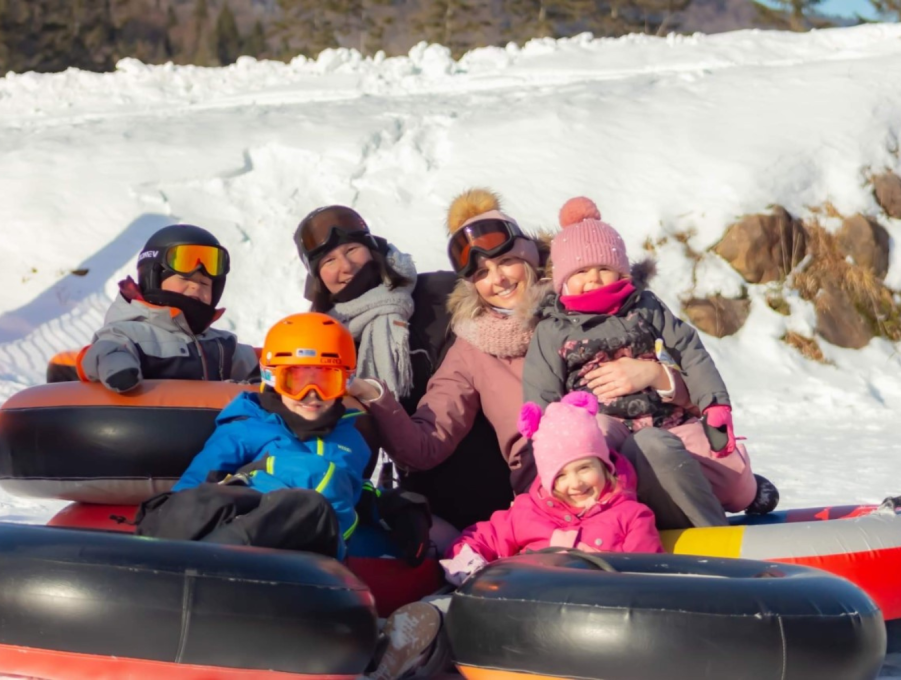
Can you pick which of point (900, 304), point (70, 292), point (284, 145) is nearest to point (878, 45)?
point (900, 304)

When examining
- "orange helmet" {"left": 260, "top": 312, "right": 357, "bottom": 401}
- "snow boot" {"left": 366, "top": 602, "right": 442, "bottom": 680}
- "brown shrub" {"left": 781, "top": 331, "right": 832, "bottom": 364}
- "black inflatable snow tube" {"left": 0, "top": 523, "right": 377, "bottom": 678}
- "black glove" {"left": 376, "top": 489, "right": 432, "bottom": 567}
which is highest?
"orange helmet" {"left": 260, "top": 312, "right": 357, "bottom": 401}

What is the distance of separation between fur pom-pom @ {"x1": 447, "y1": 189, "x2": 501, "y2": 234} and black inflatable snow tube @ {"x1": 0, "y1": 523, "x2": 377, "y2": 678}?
202cm

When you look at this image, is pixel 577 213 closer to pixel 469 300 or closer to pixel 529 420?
pixel 469 300

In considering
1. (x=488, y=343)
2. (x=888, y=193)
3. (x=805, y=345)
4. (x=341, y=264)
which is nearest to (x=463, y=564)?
(x=488, y=343)

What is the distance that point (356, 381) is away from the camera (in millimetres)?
3895

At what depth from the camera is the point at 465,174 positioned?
12.1 metres

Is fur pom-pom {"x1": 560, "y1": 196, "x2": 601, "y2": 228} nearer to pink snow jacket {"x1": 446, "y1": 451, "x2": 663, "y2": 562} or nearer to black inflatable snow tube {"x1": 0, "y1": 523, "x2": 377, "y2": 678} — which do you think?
pink snow jacket {"x1": 446, "y1": 451, "x2": 663, "y2": 562}

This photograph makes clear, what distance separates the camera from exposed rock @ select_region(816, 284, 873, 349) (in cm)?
1050

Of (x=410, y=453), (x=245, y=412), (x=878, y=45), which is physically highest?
(x=878, y=45)

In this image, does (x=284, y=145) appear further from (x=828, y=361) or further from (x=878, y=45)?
(x=878, y=45)

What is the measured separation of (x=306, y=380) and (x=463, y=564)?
0.80 meters

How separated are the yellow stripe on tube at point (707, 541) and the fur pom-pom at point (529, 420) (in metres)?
0.54

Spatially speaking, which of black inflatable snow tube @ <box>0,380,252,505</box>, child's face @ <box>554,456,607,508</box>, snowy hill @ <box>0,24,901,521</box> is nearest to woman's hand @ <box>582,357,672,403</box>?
child's face @ <box>554,456,607,508</box>

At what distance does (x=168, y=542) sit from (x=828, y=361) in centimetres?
833
